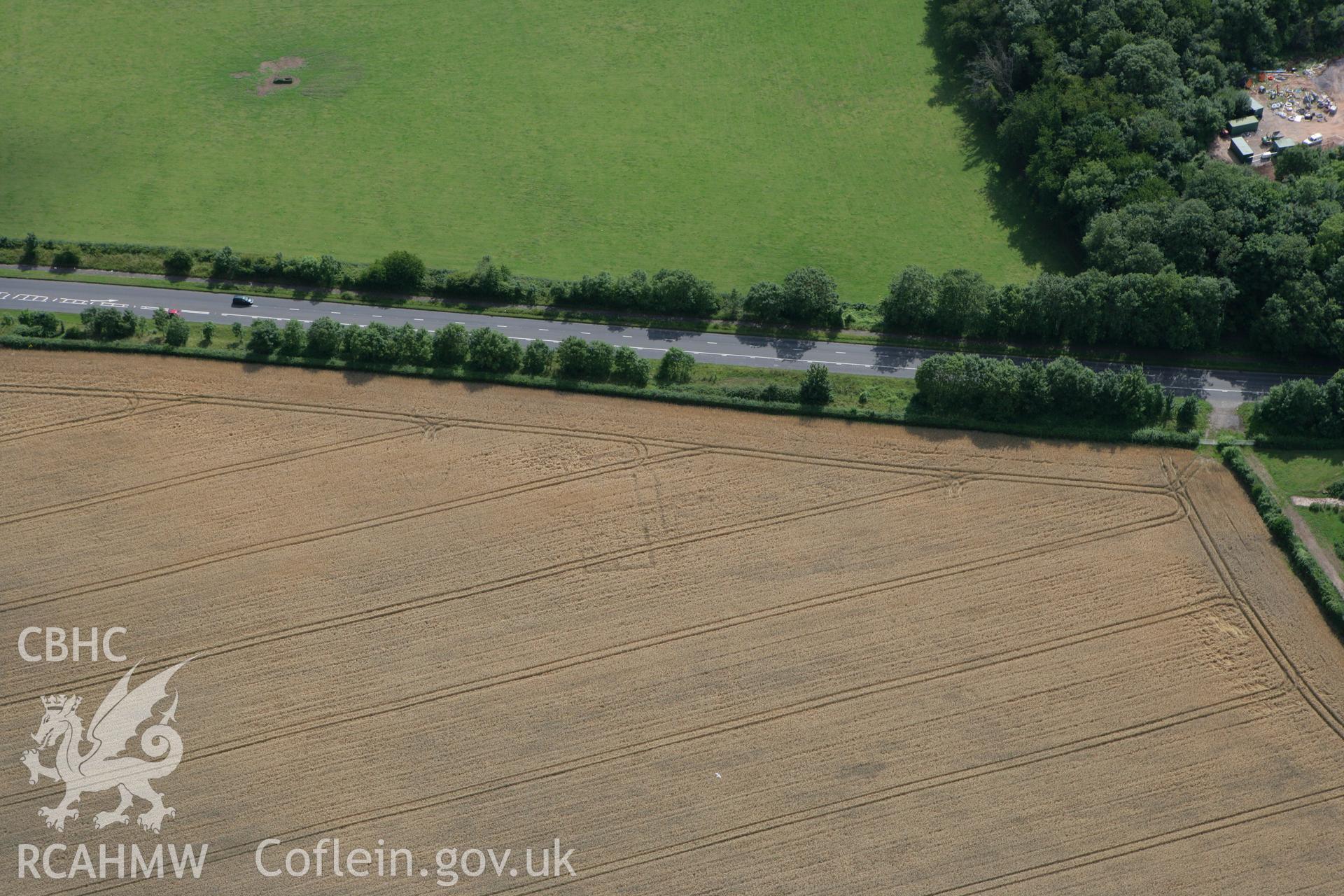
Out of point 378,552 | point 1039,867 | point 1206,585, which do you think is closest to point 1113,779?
point 1039,867

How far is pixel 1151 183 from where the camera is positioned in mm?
107688

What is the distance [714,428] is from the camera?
100000 millimetres

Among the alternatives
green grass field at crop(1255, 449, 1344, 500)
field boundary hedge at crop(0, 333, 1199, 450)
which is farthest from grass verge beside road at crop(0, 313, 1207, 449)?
green grass field at crop(1255, 449, 1344, 500)

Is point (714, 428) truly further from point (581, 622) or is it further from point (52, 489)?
point (52, 489)

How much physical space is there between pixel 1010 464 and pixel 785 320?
24.2 m

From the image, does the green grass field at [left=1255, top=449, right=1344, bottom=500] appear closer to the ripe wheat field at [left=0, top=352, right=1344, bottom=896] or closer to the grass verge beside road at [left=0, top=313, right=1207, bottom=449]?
the ripe wheat field at [left=0, top=352, right=1344, bottom=896]

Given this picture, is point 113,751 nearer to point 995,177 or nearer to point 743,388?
point 743,388

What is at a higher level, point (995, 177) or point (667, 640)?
point (995, 177)

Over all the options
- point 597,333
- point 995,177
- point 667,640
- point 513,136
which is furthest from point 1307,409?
point 513,136

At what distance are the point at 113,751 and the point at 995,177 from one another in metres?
91.1

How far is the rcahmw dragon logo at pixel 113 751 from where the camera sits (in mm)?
82312

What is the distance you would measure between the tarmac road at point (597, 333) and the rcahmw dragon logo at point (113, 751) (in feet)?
122

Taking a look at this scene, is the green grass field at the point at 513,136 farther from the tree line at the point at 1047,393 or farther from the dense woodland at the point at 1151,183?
the tree line at the point at 1047,393

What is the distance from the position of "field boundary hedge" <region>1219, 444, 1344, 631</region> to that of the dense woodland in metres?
12.3
